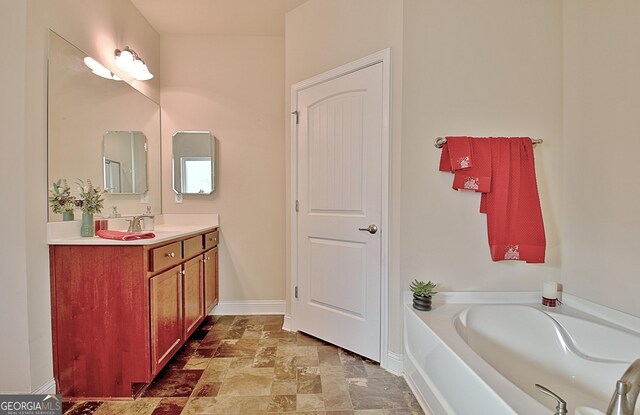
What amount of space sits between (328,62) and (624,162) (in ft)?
6.07

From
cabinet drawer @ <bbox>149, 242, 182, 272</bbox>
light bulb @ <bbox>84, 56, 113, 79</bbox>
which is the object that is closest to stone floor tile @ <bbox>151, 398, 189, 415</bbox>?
cabinet drawer @ <bbox>149, 242, 182, 272</bbox>

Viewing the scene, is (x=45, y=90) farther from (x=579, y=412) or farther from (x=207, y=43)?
(x=579, y=412)

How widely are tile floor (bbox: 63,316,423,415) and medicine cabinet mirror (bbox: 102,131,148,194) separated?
1308 millimetres

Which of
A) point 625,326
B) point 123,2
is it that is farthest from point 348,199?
point 123,2

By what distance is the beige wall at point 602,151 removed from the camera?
55.2 inches

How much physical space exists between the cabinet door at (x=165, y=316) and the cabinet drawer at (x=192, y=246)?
169 millimetres

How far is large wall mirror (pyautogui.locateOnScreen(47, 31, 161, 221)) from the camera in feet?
5.30

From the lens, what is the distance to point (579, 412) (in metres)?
0.98

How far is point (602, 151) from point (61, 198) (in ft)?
9.72

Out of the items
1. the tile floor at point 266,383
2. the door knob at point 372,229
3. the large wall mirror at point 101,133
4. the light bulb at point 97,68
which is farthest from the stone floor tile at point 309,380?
the light bulb at point 97,68

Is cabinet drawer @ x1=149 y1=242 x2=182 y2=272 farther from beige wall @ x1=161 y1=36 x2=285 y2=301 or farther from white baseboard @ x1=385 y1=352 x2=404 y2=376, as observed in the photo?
white baseboard @ x1=385 y1=352 x2=404 y2=376

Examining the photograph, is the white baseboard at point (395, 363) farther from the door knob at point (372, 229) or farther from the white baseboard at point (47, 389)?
the white baseboard at point (47, 389)

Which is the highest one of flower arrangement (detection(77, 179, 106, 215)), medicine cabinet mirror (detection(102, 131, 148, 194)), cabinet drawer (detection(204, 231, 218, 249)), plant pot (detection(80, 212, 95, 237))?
medicine cabinet mirror (detection(102, 131, 148, 194))

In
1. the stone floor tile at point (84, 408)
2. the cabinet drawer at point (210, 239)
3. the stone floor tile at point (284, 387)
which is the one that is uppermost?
the cabinet drawer at point (210, 239)
